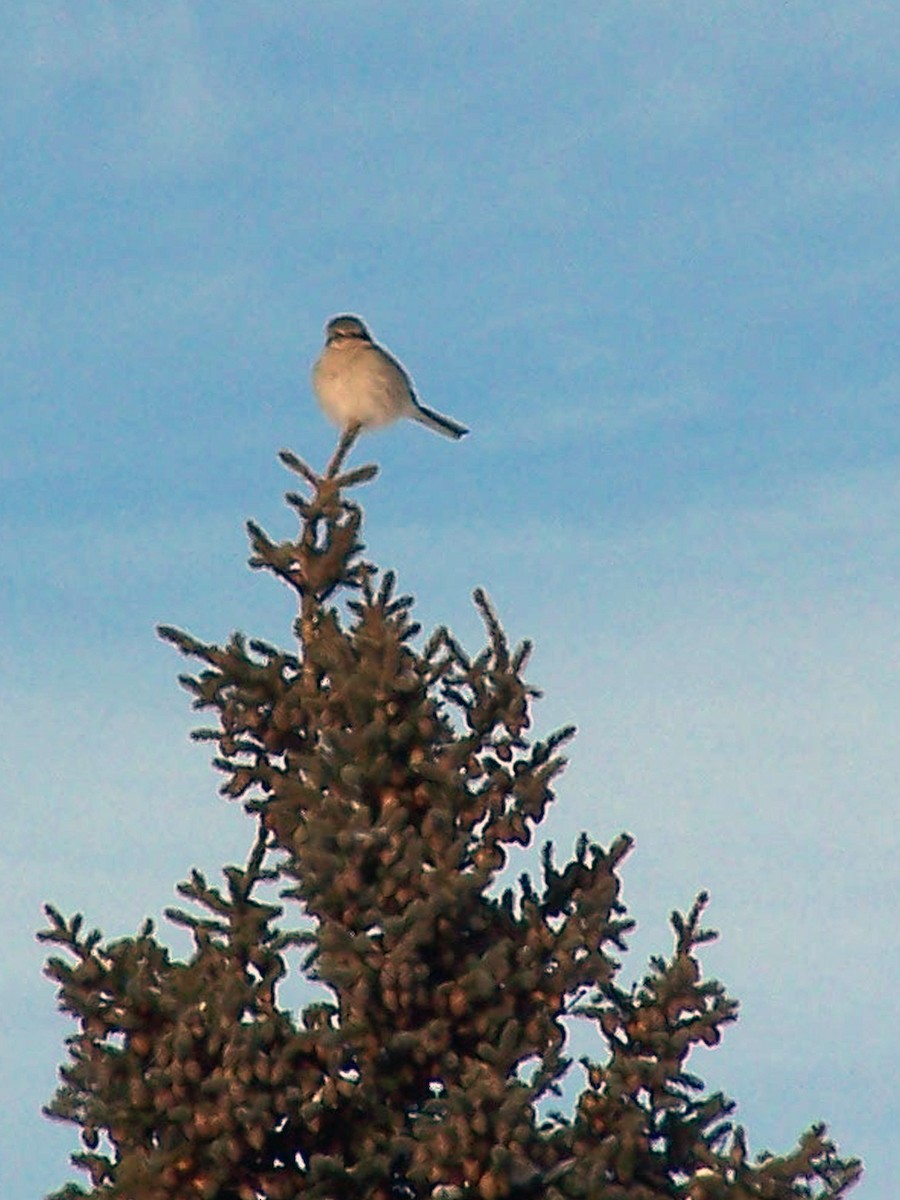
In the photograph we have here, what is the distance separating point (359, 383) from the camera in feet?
53.5

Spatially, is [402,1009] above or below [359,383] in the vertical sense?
below

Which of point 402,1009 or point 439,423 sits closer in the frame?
point 402,1009

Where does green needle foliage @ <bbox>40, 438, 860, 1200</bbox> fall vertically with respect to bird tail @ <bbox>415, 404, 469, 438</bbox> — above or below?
below

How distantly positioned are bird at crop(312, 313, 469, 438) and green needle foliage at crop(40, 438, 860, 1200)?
18.6 ft

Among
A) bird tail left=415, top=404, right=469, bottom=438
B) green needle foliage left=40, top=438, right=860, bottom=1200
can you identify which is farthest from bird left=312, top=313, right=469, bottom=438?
green needle foliage left=40, top=438, right=860, bottom=1200

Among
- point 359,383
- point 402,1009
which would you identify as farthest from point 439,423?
point 402,1009

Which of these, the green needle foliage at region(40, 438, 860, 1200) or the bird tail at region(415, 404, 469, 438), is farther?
the bird tail at region(415, 404, 469, 438)

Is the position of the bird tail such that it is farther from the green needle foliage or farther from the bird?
the green needle foliage

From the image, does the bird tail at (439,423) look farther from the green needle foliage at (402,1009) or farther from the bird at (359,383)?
the green needle foliage at (402,1009)

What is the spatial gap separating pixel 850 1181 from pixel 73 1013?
3.93 metres

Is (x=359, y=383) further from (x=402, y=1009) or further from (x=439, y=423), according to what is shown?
(x=402, y=1009)

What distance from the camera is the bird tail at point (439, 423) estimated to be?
17.2m

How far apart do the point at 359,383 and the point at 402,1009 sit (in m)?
7.58

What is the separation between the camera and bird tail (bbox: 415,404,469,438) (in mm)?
17172
